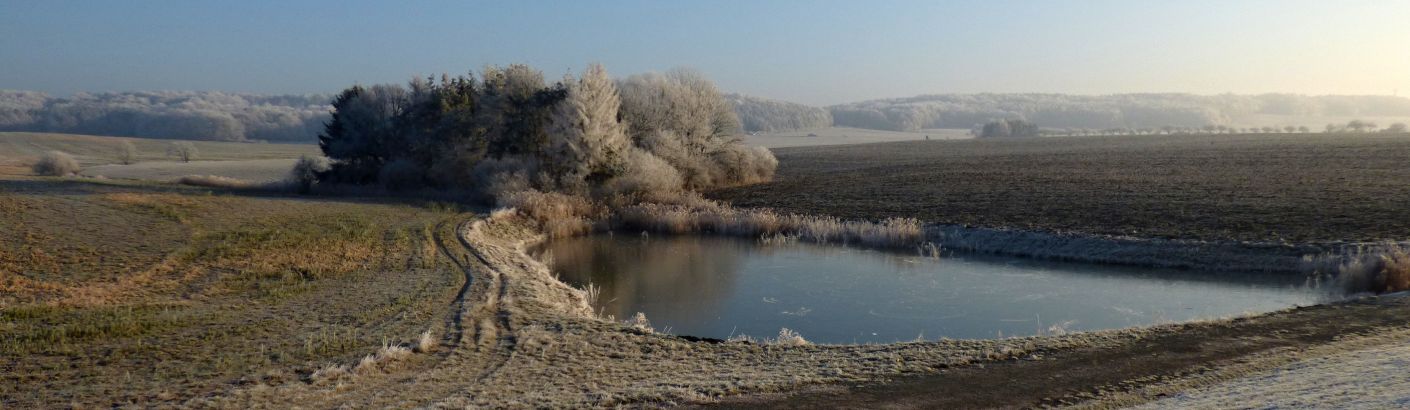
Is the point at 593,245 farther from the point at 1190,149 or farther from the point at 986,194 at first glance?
the point at 1190,149

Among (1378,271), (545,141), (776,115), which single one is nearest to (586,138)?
(545,141)

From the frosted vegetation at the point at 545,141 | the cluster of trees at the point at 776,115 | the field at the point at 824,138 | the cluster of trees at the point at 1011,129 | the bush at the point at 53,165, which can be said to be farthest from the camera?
the cluster of trees at the point at 776,115

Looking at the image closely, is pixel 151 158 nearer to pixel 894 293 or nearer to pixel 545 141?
pixel 545 141

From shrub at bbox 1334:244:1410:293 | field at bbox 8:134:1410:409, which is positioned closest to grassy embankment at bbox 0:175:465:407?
field at bbox 8:134:1410:409

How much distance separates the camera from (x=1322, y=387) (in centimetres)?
979

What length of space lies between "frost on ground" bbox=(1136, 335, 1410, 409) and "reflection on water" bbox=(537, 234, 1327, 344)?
4.38 metres

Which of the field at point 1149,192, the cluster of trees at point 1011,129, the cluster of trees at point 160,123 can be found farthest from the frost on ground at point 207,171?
the cluster of trees at point 1011,129

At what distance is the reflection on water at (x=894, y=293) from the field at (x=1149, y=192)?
4.00m

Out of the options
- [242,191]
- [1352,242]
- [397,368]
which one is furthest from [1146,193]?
[242,191]

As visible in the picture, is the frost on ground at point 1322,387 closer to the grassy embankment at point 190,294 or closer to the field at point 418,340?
the field at point 418,340

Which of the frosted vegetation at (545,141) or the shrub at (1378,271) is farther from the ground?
the frosted vegetation at (545,141)

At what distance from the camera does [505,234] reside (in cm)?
3100

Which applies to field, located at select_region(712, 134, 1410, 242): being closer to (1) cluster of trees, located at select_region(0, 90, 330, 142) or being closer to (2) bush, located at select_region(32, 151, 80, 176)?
(2) bush, located at select_region(32, 151, 80, 176)

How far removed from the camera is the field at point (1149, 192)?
26.3 m
